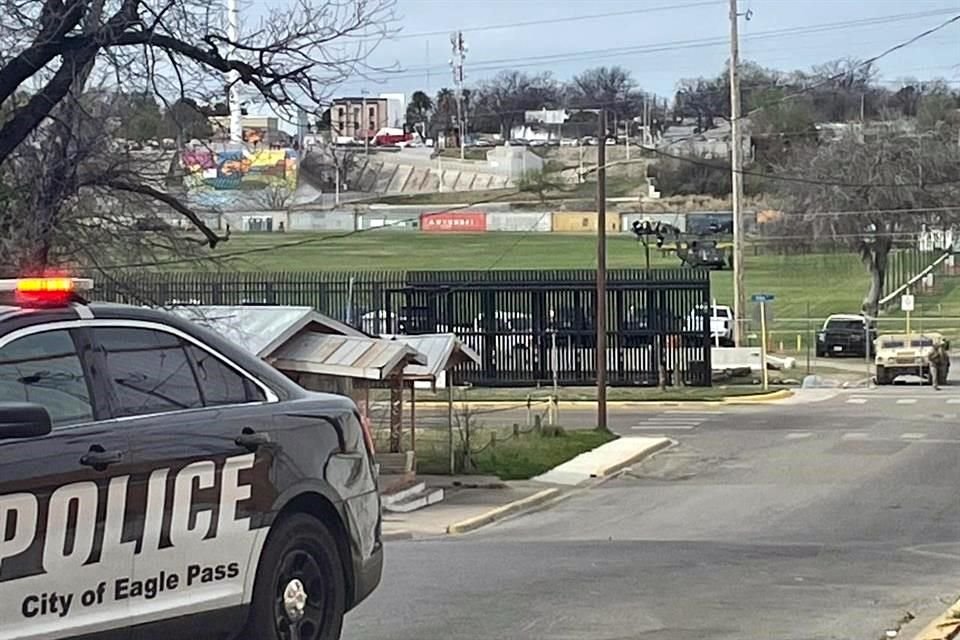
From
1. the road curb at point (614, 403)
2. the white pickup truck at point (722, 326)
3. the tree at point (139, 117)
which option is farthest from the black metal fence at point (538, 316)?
the tree at point (139, 117)

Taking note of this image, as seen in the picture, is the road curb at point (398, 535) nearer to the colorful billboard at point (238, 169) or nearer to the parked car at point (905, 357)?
the colorful billboard at point (238, 169)

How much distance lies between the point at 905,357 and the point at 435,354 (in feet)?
90.3

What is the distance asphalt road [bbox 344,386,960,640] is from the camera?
1057 cm

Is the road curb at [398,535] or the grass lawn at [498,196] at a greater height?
the grass lawn at [498,196]

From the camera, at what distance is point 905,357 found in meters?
52.5

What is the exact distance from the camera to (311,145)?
39688 mm

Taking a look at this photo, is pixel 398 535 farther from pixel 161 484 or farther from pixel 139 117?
pixel 161 484

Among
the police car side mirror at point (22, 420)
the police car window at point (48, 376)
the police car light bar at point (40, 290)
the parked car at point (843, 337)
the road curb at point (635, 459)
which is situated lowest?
the road curb at point (635, 459)

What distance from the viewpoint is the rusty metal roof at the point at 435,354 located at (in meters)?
28.4

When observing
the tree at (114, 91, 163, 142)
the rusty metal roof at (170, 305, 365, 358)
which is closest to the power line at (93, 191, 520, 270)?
the rusty metal roof at (170, 305, 365, 358)

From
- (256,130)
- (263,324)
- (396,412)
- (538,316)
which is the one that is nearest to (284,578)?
(263,324)

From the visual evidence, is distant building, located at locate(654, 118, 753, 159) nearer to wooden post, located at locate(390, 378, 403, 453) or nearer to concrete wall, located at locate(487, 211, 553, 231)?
concrete wall, located at locate(487, 211, 553, 231)

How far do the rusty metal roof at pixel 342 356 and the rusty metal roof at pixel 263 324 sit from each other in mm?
294

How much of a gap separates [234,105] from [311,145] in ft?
61.4
